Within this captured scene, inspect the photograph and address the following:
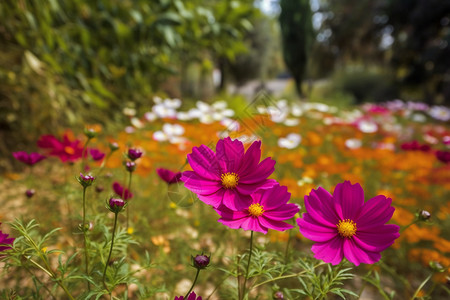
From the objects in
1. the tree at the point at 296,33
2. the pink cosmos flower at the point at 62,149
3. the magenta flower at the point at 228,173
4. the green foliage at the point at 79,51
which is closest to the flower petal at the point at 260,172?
the magenta flower at the point at 228,173

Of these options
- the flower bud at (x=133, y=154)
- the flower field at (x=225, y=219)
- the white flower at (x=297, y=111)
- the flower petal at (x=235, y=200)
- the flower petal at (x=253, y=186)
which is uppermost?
the flower petal at (x=253, y=186)

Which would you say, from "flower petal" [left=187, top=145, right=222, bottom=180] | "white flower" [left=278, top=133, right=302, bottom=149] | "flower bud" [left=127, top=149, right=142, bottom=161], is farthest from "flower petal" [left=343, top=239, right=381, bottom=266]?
"white flower" [left=278, top=133, right=302, bottom=149]

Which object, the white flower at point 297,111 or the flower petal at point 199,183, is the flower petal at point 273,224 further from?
the white flower at point 297,111

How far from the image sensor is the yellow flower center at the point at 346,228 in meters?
0.44

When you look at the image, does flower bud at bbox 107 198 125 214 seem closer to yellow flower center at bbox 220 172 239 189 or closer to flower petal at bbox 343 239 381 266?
yellow flower center at bbox 220 172 239 189

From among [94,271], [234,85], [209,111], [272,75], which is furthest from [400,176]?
[272,75]

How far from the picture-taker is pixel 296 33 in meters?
3.59

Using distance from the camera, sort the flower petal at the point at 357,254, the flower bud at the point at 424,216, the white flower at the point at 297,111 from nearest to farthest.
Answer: the flower petal at the point at 357,254, the flower bud at the point at 424,216, the white flower at the point at 297,111

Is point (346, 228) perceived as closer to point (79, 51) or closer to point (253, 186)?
point (253, 186)

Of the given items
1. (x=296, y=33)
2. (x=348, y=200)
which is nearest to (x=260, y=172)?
(x=348, y=200)

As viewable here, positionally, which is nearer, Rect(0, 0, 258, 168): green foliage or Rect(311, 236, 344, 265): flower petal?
Rect(311, 236, 344, 265): flower petal

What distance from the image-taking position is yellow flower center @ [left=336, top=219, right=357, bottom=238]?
44cm

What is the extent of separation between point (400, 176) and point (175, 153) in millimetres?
1192

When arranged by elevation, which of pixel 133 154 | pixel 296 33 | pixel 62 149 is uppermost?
pixel 133 154
